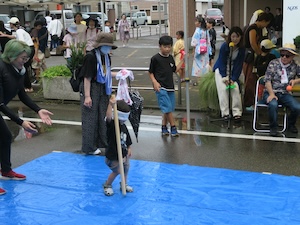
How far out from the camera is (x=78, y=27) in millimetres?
11109

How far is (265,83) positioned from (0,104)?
424 centimetres

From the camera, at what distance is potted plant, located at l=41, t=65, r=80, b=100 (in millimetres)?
9625

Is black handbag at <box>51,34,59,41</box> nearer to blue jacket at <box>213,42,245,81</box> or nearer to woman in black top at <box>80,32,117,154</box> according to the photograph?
blue jacket at <box>213,42,245,81</box>

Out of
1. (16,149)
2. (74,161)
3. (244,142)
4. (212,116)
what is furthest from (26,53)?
(212,116)

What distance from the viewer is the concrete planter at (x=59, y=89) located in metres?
9.62

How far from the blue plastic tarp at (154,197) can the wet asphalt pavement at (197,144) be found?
0.45 m

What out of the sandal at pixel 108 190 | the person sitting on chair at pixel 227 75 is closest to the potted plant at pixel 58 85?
the person sitting on chair at pixel 227 75

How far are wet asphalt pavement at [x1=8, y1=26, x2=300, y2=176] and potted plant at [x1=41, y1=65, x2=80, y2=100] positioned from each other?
1.05 metres

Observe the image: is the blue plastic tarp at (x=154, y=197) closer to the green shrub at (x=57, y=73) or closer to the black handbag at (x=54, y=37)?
the green shrub at (x=57, y=73)

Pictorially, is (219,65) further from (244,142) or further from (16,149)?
(16,149)

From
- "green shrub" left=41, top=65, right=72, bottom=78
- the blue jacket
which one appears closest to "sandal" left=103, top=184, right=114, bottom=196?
the blue jacket

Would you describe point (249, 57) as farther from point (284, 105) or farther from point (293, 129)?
point (293, 129)

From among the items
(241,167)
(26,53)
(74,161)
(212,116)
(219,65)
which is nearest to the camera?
(26,53)

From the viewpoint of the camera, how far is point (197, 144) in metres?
6.43
